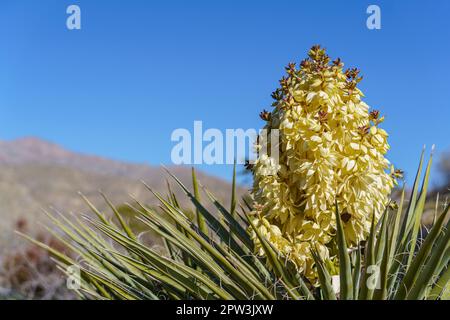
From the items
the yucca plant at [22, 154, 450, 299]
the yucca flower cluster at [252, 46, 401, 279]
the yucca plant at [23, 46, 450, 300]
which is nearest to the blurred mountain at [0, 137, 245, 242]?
the yucca plant at [22, 154, 450, 299]

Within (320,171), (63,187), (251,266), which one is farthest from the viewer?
(63,187)

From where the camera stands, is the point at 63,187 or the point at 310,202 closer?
the point at 310,202

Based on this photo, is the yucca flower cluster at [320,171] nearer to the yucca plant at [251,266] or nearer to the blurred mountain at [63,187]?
the yucca plant at [251,266]

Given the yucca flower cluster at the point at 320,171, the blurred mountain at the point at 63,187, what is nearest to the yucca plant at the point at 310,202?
the yucca flower cluster at the point at 320,171

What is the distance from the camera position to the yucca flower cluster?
2.21 m

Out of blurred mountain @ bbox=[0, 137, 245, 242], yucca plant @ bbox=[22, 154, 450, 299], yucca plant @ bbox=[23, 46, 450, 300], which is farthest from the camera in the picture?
blurred mountain @ bbox=[0, 137, 245, 242]

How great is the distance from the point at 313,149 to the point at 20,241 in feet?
33.8

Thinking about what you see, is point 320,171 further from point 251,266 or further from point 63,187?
point 63,187

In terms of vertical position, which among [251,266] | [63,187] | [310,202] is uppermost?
[310,202]

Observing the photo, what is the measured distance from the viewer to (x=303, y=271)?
2.30 meters

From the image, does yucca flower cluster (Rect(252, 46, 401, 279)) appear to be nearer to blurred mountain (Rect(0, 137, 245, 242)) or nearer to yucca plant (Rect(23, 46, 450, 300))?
yucca plant (Rect(23, 46, 450, 300))

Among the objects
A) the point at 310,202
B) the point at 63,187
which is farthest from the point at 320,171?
the point at 63,187

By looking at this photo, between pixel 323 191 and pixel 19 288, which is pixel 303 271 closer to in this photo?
pixel 323 191

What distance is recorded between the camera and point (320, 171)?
2172mm
